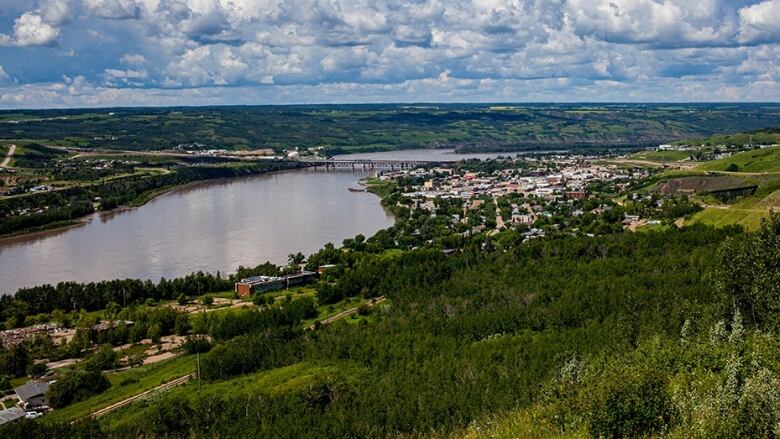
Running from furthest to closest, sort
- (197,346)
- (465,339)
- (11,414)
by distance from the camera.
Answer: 1. (197,346)
2. (465,339)
3. (11,414)

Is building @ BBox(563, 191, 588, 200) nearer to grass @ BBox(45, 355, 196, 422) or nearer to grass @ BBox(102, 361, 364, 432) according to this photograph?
grass @ BBox(102, 361, 364, 432)

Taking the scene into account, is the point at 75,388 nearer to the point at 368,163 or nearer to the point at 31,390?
the point at 31,390

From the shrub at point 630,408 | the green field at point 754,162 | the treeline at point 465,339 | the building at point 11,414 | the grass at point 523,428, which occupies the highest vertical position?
the shrub at point 630,408

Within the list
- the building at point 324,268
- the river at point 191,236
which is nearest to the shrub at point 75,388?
the river at point 191,236

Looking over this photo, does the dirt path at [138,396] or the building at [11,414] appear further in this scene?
the dirt path at [138,396]

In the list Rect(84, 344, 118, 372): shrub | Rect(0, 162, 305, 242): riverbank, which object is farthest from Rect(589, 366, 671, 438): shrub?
Rect(0, 162, 305, 242): riverbank

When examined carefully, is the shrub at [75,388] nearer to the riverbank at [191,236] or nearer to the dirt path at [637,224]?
the riverbank at [191,236]

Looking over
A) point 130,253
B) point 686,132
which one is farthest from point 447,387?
point 686,132

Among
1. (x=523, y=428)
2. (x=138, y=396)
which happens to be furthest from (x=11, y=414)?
(x=523, y=428)
